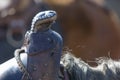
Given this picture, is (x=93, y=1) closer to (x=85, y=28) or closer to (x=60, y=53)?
(x=85, y=28)

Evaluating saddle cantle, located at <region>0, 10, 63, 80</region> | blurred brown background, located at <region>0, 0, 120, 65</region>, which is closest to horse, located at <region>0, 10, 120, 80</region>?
saddle cantle, located at <region>0, 10, 63, 80</region>

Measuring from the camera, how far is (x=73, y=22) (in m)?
4.68

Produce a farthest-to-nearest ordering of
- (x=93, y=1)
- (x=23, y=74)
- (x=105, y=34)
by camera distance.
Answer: (x=93, y=1), (x=105, y=34), (x=23, y=74)

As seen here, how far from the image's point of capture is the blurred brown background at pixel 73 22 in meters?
4.27

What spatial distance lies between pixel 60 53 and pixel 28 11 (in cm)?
312

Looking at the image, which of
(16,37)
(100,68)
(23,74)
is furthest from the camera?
(16,37)

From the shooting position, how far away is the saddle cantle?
124 centimetres

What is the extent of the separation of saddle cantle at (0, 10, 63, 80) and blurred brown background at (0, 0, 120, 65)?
2.84 m

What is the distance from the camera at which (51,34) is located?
4.12 ft

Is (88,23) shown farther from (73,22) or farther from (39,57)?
(39,57)

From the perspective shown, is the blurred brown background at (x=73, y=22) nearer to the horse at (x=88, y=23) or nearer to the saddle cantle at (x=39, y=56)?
the horse at (x=88, y=23)

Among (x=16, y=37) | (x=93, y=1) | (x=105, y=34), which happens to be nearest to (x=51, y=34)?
(x=16, y=37)

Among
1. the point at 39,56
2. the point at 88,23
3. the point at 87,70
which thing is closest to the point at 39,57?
the point at 39,56

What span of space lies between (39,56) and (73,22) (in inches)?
135
